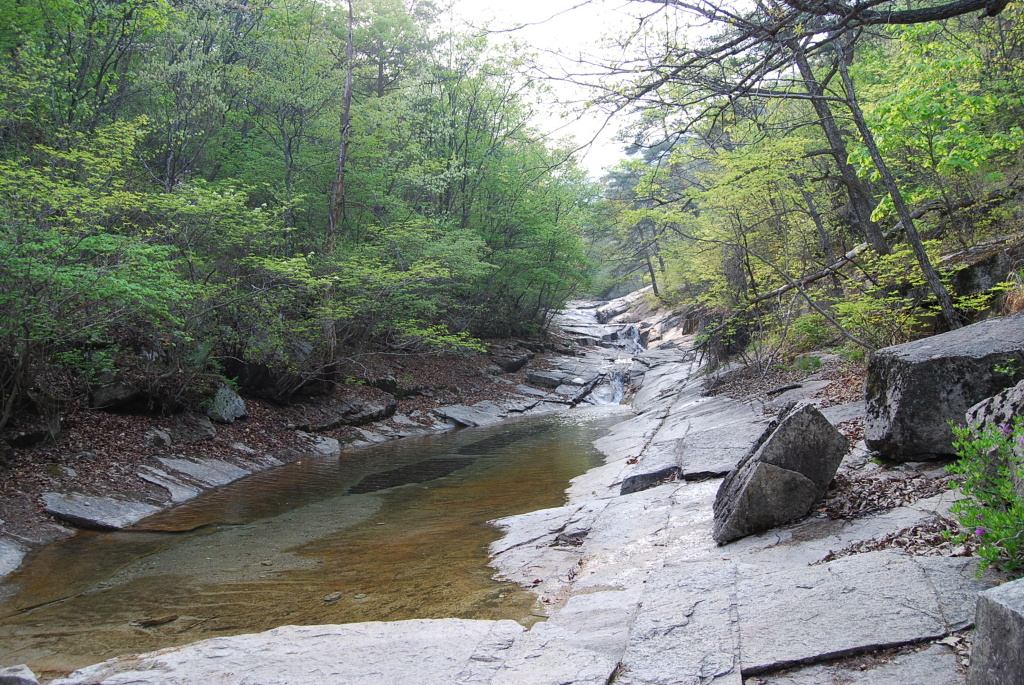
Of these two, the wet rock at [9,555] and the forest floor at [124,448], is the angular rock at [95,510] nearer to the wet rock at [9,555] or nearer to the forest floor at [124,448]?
the forest floor at [124,448]

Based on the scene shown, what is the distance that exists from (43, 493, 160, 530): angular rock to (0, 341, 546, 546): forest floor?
150mm

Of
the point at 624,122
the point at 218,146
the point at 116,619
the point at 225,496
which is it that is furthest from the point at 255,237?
the point at 624,122

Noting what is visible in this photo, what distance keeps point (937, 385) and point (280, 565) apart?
6.55 metres

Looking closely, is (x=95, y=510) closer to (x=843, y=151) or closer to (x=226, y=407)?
(x=226, y=407)

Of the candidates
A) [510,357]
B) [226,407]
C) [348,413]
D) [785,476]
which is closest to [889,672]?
[785,476]

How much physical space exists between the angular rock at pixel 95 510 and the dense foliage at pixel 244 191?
6.00 feet

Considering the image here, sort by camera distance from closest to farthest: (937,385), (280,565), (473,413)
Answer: (937,385), (280,565), (473,413)

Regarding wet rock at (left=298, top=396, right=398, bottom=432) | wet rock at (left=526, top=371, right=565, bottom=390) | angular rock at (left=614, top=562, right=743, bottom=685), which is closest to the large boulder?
angular rock at (left=614, top=562, right=743, bottom=685)

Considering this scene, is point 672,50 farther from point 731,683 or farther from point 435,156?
point 435,156

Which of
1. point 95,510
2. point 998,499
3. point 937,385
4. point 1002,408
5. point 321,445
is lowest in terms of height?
point 321,445

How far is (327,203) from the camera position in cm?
2005

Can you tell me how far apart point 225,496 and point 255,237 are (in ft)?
20.9

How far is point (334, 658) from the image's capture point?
3.61 m

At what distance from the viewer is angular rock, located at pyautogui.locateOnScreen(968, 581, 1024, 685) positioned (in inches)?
82.3
